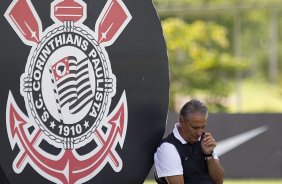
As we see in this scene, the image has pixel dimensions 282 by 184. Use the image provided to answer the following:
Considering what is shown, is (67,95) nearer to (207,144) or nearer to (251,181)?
(207,144)

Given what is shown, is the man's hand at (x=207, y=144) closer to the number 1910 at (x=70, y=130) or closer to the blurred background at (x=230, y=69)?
Result: the number 1910 at (x=70, y=130)

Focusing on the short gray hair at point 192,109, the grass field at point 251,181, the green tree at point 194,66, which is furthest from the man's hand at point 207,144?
the green tree at point 194,66

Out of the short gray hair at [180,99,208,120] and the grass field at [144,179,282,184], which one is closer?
the short gray hair at [180,99,208,120]

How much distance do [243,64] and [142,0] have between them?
72.9 feet

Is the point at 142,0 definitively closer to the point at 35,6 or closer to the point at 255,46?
the point at 35,6

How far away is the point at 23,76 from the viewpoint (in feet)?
15.7

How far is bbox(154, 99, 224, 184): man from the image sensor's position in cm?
534

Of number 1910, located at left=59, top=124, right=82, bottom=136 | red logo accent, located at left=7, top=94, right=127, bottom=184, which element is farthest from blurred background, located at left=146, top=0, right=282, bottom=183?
number 1910, located at left=59, top=124, right=82, bottom=136

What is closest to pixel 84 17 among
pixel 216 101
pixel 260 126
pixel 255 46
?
pixel 260 126

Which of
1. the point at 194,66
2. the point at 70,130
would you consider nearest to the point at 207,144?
the point at 70,130

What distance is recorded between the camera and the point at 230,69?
27.0 metres

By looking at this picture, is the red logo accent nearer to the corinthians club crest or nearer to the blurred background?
the corinthians club crest

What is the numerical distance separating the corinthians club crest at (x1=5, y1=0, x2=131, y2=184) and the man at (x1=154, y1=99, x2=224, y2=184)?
326 mm

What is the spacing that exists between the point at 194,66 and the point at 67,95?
2171 centimetres
